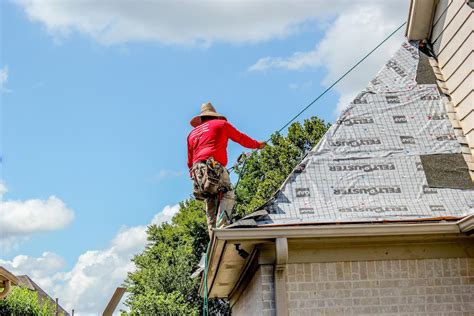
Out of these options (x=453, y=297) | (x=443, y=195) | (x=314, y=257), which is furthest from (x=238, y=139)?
(x=453, y=297)

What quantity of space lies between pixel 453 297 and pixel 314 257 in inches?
62.4

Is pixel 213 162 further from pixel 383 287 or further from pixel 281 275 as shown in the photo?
pixel 383 287

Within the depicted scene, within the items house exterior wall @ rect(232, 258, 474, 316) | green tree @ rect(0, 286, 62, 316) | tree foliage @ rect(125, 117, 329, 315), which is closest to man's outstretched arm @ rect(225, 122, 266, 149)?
house exterior wall @ rect(232, 258, 474, 316)

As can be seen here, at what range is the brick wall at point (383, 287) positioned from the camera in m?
7.70

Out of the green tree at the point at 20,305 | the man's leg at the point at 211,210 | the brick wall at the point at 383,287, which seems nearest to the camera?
the brick wall at the point at 383,287

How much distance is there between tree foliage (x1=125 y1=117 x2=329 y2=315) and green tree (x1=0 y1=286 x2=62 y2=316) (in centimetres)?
470

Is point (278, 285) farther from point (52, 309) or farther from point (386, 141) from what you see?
point (52, 309)

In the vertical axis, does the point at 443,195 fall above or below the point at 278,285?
above

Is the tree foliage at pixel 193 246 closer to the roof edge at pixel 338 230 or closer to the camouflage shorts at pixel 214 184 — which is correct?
the camouflage shorts at pixel 214 184

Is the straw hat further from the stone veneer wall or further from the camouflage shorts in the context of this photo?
the stone veneer wall

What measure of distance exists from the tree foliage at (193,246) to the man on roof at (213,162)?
61.9 ft

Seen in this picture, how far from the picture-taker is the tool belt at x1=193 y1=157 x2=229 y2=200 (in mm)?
8797

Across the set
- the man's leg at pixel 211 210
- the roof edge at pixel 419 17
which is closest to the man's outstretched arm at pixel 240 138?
the man's leg at pixel 211 210

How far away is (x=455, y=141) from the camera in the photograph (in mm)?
8914
